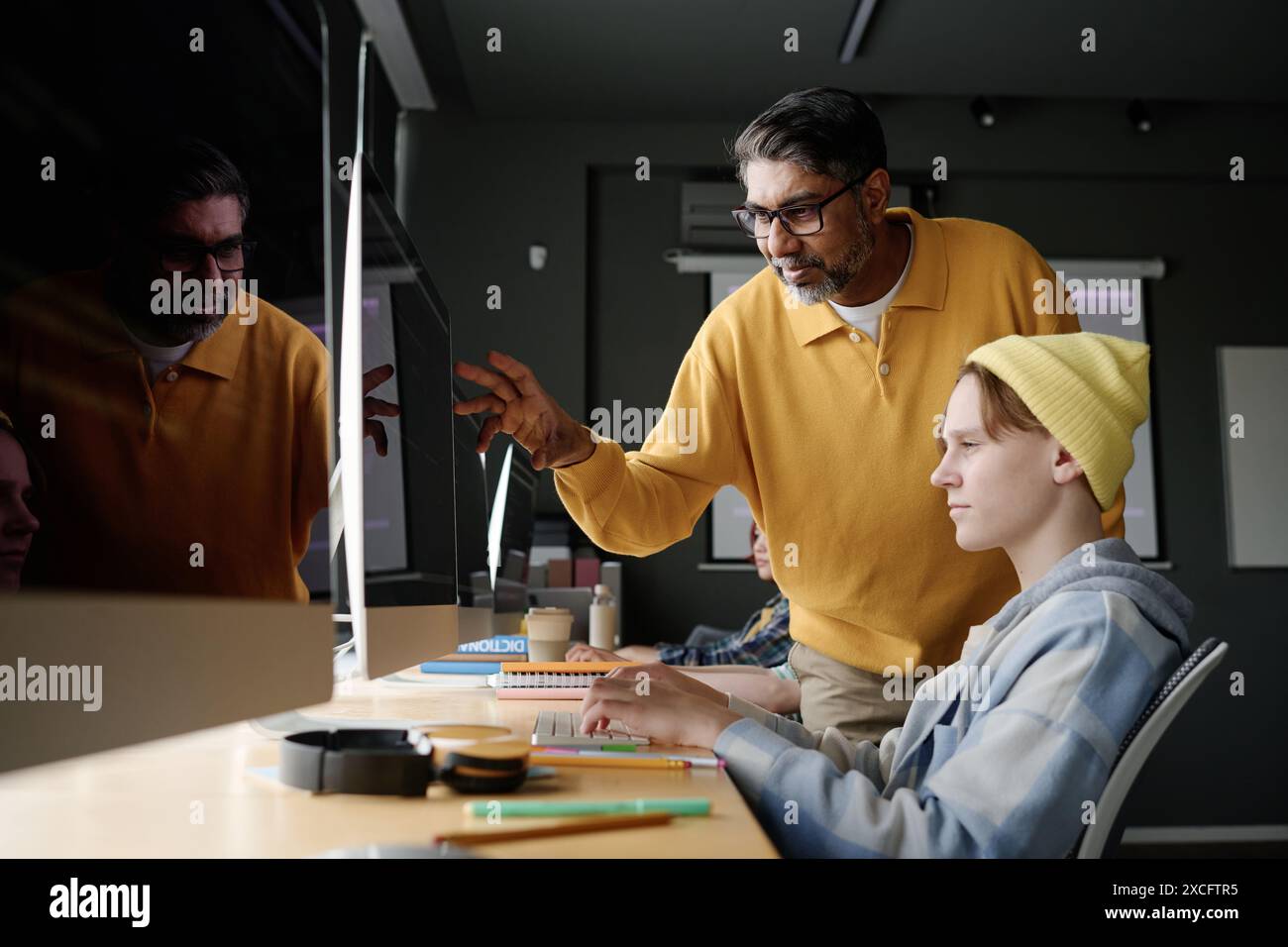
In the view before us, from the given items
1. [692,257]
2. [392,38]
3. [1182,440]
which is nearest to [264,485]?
[392,38]

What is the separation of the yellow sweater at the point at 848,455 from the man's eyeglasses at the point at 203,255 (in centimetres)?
94

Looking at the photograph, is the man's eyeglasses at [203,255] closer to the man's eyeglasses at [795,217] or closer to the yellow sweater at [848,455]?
the yellow sweater at [848,455]

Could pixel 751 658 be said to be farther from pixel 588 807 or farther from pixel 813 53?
pixel 813 53

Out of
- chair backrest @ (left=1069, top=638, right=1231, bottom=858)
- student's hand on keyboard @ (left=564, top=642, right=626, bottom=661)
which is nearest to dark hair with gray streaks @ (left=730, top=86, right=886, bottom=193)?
student's hand on keyboard @ (left=564, top=642, right=626, bottom=661)

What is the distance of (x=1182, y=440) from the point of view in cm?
→ 448

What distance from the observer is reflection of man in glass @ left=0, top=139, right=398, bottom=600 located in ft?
1.55

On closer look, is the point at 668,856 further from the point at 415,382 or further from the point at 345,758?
the point at 415,382

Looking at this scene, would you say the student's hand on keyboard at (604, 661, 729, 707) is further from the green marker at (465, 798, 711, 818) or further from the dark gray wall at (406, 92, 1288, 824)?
the dark gray wall at (406, 92, 1288, 824)

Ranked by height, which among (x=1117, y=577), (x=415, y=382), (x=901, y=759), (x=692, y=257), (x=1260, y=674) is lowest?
(x=1260, y=674)

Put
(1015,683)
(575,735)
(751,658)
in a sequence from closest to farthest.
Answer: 1. (1015,683)
2. (575,735)
3. (751,658)

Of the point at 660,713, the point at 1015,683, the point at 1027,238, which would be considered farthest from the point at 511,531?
the point at 1027,238

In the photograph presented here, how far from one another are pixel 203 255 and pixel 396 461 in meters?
0.40

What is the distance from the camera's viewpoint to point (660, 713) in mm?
924
